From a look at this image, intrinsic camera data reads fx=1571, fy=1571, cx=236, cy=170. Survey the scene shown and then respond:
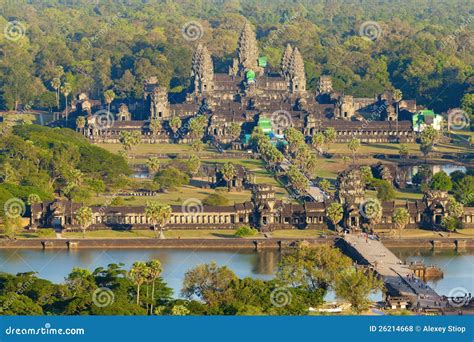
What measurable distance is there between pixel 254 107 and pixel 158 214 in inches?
2200

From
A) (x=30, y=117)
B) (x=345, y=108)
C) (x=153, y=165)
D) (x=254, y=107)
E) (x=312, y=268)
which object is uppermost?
(x=254, y=107)

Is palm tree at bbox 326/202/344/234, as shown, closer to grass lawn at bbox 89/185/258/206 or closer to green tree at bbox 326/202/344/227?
green tree at bbox 326/202/344/227

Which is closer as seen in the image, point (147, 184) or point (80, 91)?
point (147, 184)

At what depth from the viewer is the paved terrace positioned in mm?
64456

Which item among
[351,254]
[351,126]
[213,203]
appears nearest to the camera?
[351,254]

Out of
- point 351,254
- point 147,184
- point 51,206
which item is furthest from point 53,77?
point 351,254

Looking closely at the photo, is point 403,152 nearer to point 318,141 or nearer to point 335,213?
point 318,141

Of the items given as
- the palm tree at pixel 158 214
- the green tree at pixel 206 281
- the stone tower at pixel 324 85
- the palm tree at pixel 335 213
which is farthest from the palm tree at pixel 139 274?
the stone tower at pixel 324 85

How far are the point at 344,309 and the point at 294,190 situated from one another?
1423 inches

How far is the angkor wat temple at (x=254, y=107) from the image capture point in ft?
420

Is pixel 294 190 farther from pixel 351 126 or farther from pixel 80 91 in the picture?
pixel 80 91

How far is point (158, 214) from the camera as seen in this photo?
268 ft

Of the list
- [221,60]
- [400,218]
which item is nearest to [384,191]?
[400,218]

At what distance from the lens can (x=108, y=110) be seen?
137000 millimetres
